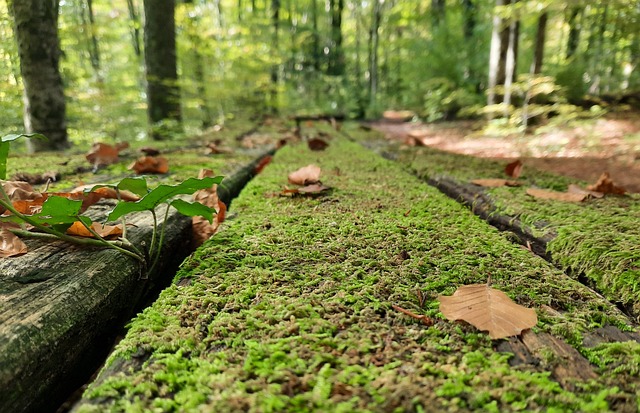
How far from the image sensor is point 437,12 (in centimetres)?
1406

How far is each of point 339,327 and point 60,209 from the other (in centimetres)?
59

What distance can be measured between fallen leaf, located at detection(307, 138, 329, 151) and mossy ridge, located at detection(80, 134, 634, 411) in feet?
6.31

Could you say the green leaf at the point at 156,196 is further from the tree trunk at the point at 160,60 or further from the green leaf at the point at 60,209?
the tree trunk at the point at 160,60

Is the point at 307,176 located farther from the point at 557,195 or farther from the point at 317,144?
the point at 317,144

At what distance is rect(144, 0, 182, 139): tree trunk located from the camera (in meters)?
5.72

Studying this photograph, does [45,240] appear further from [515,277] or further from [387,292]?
[515,277]

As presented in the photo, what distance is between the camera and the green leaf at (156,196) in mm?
763

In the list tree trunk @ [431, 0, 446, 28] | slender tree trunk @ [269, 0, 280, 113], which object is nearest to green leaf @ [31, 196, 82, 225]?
slender tree trunk @ [269, 0, 280, 113]

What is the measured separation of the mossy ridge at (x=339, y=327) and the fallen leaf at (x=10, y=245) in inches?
13.4

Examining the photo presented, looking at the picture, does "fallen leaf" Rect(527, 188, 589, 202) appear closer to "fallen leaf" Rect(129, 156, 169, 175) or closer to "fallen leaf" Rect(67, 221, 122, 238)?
"fallen leaf" Rect(67, 221, 122, 238)

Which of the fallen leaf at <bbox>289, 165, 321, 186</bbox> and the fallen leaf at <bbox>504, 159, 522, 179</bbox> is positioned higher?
the fallen leaf at <bbox>289, 165, 321, 186</bbox>

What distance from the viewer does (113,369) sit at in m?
0.52

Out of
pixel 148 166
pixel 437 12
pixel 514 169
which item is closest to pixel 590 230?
pixel 514 169

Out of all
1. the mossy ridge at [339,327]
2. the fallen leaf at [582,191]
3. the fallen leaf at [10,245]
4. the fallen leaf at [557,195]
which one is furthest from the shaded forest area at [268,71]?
the fallen leaf at [582,191]
